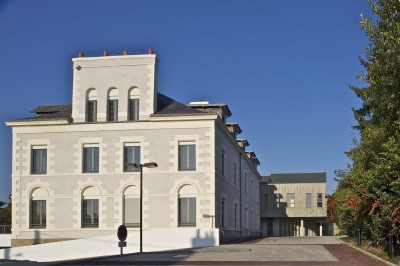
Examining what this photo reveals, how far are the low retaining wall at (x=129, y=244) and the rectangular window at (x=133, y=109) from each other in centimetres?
770

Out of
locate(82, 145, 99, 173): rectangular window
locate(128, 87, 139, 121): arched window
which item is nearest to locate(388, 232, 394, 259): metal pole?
locate(128, 87, 139, 121): arched window

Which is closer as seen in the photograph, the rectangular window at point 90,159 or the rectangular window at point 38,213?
the rectangular window at point 90,159

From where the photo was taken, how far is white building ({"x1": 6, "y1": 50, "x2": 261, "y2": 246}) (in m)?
37.4

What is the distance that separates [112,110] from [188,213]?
337 inches

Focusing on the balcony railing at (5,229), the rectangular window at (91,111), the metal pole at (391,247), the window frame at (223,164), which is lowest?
the balcony railing at (5,229)

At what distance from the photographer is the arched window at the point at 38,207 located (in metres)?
39.3

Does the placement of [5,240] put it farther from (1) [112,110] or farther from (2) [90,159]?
(1) [112,110]

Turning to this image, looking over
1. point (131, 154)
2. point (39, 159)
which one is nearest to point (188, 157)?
point (131, 154)

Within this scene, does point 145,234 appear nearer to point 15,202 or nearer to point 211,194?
point 211,194

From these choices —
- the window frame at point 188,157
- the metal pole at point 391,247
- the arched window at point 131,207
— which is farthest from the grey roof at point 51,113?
the metal pole at point 391,247

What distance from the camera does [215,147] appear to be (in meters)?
38.4

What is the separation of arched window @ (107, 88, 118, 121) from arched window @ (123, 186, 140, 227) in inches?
191

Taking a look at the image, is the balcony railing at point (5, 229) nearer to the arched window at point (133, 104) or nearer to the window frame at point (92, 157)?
the window frame at point (92, 157)

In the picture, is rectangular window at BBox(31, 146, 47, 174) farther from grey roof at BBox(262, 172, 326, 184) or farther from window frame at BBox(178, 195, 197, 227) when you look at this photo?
grey roof at BBox(262, 172, 326, 184)
